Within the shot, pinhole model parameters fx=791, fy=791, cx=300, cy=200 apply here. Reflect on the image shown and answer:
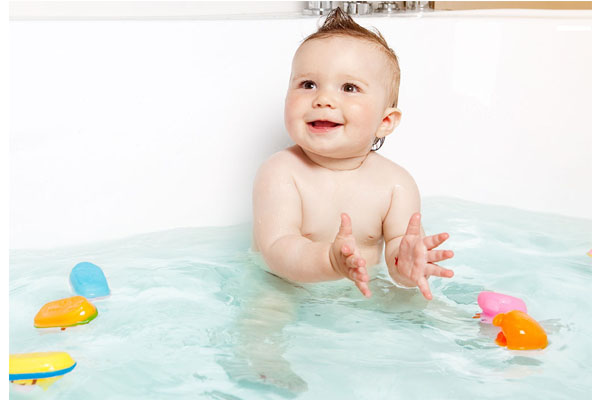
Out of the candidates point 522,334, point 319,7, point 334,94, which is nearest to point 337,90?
point 334,94

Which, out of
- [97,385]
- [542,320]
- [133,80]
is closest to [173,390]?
[97,385]

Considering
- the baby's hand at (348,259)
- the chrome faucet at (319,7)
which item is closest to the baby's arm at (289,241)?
Answer: the baby's hand at (348,259)

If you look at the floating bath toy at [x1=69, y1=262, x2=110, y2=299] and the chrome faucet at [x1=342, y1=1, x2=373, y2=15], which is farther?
the chrome faucet at [x1=342, y1=1, x2=373, y2=15]

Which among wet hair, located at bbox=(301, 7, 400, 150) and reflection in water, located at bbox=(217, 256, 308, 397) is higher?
wet hair, located at bbox=(301, 7, 400, 150)

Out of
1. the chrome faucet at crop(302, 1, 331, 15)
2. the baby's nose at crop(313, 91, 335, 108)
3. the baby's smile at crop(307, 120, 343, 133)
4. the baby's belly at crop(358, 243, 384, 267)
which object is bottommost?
the baby's belly at crop(358, 243, 384, 267)

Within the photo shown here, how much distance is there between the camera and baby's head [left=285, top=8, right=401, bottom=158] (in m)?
1.30

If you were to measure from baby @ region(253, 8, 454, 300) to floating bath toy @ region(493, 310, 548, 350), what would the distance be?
151mm

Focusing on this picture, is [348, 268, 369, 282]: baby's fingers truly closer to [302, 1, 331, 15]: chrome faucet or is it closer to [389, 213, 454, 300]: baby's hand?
[389, 213, 454, 300]: baby's hand

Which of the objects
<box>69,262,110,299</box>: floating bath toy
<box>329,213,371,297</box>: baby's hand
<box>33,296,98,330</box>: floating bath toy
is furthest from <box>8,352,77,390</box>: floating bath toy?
<box>329,213,371,297</box>: baby's hand

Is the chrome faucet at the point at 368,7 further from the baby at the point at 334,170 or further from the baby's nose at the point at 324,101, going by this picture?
the baby's nose at the point at 324,101

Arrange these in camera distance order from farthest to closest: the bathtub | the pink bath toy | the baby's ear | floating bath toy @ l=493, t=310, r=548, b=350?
the bathtub → the baby's ear → the pink bath toy → floating bath toy @ l=493, t=310, r=548, b=350

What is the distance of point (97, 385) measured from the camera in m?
1.04

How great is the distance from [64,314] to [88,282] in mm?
135

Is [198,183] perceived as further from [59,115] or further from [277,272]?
[277,272]
